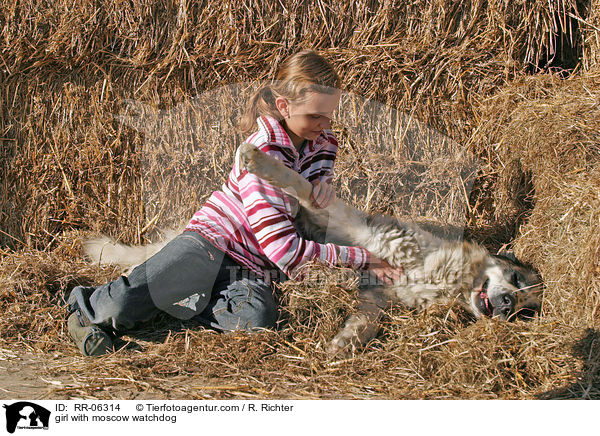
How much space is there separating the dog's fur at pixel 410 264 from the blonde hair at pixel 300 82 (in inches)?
14.4

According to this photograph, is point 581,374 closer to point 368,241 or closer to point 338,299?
point 338,299

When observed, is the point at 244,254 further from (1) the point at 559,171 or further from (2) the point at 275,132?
(1) the point at 559,171

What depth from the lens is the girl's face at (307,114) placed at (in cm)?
237

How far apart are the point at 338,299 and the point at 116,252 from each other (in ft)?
4.67

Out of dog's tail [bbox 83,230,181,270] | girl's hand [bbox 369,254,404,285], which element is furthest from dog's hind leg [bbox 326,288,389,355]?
dog's tail [bbox 83,230,181,270]

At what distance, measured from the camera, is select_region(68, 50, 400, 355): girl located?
2252mm

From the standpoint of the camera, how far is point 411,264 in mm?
2557

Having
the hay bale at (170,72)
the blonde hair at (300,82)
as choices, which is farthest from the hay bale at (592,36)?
the blonde hair at (300,82)

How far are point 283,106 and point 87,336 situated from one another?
4.25 feet

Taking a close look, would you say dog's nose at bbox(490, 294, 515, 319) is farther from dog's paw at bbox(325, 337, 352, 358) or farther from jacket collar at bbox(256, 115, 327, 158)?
jacket collar at bbox(256, 115, 327, 158)

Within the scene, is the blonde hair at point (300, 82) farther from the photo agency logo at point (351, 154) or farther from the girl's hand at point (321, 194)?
the photo agency logo at point (351, 154)

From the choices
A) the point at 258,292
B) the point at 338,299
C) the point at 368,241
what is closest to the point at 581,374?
the point at 338,299

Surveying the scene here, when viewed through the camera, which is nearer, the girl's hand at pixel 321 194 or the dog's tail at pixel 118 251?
the girl's hand at pixel 321 194

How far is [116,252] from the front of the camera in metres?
2.98
